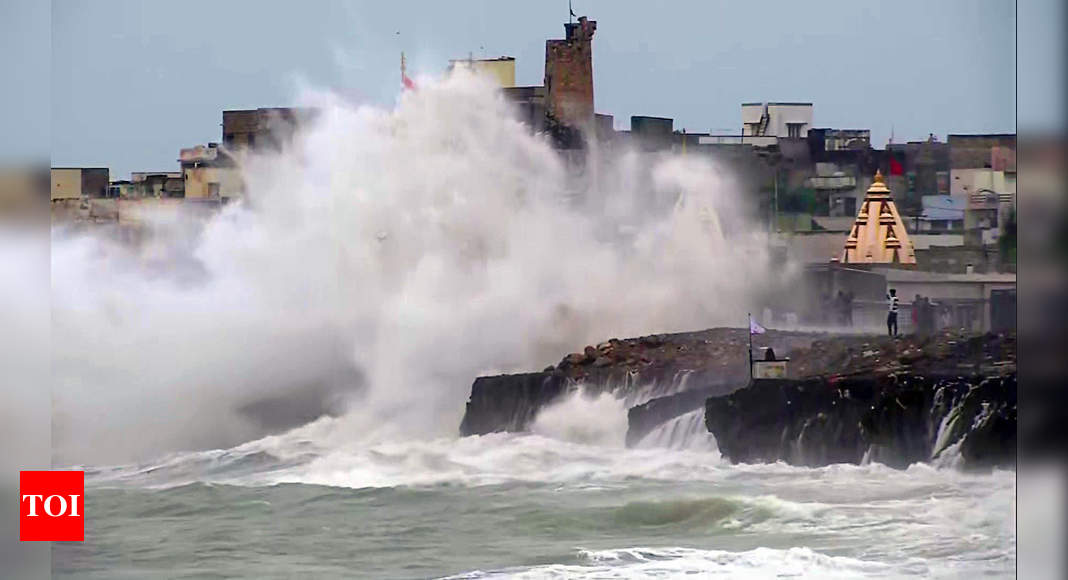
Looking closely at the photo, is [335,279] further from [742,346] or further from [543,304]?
[742,346]


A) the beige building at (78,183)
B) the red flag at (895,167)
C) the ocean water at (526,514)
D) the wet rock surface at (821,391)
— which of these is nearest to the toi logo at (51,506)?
the ocean water at (526,514)

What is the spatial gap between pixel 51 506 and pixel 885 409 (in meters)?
2.48

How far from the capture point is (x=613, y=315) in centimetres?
475

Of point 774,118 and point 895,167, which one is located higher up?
point 774,118

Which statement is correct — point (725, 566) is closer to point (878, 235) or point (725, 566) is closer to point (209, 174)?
point (878, 235)

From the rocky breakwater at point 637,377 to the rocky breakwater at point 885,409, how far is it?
2.8 inches

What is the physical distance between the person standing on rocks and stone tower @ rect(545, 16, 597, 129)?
1.00 m

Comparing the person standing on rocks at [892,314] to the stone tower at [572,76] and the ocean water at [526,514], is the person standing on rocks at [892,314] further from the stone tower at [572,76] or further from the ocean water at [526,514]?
the stone tower at [572,76]

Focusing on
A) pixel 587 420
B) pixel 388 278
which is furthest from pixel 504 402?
pixel 388 278

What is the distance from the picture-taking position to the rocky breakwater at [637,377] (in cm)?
473

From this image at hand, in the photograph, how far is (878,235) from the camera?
4.67m

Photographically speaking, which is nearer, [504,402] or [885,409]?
[885,409]

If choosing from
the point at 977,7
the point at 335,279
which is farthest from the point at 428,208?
the point at 977,7

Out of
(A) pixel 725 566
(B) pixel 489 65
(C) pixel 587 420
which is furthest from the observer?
(C) pixel 587 420
